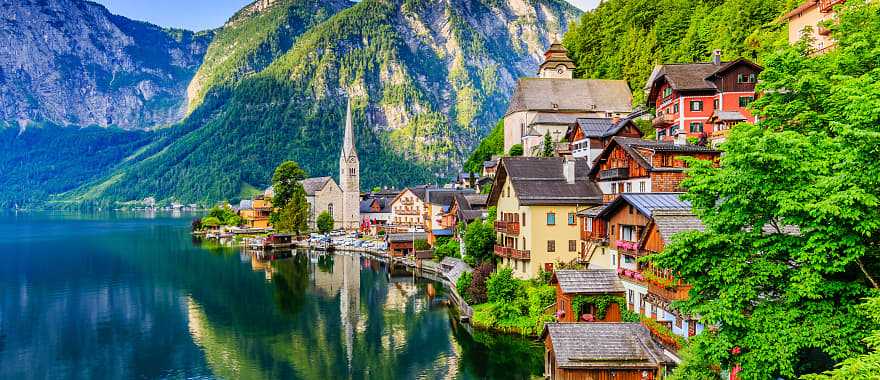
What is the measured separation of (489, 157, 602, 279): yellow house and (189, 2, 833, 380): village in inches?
2.8

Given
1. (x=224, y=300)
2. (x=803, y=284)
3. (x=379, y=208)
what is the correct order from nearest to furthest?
1. (x=803, y=284)
2. (x=224, y=300)
3. (x=379, y=208)

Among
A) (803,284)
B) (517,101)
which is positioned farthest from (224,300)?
(803,284)

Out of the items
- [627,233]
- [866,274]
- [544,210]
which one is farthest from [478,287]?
[866,274]

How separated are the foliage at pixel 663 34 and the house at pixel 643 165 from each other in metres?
19.2

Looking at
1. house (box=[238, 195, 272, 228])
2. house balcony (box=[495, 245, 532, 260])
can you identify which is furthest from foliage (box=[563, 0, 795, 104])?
house (box=[238, 195, 272, 228])

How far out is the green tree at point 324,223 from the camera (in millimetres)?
112062

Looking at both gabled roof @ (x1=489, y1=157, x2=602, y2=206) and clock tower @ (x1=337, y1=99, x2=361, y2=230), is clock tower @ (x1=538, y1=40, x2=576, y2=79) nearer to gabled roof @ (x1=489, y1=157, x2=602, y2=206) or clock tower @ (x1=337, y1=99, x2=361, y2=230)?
clock tower @ (x1=337, y1=99, x2=361, y2=230)

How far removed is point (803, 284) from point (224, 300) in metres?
50.1

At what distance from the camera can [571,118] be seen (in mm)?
79062

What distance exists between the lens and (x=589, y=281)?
3338 centimetres

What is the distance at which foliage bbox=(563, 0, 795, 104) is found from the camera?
6341cm

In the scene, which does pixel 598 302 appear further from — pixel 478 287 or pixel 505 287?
pixel 478 287

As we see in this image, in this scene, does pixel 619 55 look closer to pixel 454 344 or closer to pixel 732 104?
pixel 732 104

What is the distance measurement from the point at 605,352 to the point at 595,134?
28.0 metres
